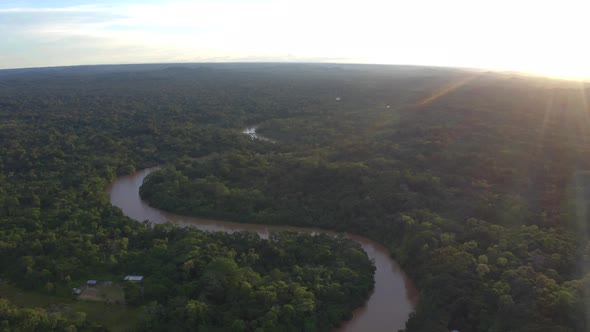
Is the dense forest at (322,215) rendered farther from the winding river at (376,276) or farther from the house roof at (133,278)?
the house roof at (133,278)

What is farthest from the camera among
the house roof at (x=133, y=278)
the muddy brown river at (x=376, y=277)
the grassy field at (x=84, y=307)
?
the house roof at (x=133, y=278)

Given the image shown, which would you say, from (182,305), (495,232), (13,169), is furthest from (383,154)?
(13,169)

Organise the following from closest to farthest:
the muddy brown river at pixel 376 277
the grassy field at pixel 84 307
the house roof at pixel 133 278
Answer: the grassy field at pixel 84 307
the muddy brown river at pixel 376 277
the house roof at pixel 133 278

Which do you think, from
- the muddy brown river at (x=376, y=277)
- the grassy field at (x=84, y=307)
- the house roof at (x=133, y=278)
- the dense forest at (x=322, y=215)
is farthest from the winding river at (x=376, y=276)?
the grassy field at (x=84, y=307)

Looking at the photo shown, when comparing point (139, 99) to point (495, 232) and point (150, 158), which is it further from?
point (495, 232)

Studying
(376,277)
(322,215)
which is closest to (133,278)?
(376,277)

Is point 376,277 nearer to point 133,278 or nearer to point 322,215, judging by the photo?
point 322,215

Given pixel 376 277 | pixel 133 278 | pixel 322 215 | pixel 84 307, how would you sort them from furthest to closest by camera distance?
pixel 322 215, pixel 376 277, pixel 133 278, pixel 84 307
